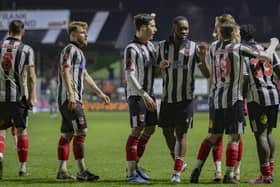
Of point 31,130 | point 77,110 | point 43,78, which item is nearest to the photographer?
point 77,110

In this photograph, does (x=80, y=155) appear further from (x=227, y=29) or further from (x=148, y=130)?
(x=227, y=29)

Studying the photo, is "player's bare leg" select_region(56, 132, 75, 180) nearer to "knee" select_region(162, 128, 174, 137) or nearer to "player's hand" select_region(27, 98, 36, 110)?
"player's hand" select_region(27, 98, 36, 110)

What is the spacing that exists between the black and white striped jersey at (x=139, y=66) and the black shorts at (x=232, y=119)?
1.04 meters

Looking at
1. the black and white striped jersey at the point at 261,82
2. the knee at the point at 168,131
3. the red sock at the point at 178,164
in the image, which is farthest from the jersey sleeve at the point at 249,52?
the knee at the point at 168,131

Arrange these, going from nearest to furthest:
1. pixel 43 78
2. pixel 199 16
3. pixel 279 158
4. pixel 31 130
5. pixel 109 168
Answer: pixel 109 168 → pixel 279 158 → pixel 31 130 → pixel 199 16 → pixel 43 78

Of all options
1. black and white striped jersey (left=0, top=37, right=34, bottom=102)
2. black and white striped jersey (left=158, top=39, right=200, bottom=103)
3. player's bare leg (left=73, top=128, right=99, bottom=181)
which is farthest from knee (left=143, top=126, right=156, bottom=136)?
black and white striped jersey (left=0, top=37, right=34, bottom=102)

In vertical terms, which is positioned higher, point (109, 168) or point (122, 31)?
point (122, 31)

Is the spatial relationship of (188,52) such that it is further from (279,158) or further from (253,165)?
(279,158)

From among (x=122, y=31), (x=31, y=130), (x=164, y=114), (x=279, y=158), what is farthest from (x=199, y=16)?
(x=164, y=114)

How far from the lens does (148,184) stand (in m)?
9.62

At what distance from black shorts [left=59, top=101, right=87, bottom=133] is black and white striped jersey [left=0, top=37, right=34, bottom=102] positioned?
0.75m

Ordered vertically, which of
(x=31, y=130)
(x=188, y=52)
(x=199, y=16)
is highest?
(x=199, y=16)

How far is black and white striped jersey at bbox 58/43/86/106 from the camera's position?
1029 centimetres

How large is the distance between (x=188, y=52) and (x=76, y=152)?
2001 mm
